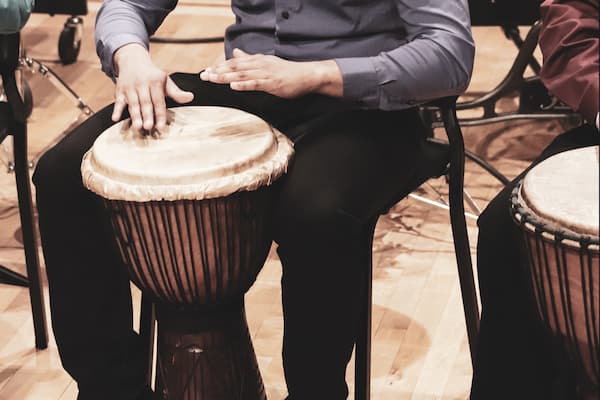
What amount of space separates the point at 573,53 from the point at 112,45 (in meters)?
0.83

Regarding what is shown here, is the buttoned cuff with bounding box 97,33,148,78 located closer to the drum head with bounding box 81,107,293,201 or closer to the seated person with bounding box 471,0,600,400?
the drum head with bounding box 81,107,293,201

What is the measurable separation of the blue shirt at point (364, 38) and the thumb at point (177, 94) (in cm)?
15

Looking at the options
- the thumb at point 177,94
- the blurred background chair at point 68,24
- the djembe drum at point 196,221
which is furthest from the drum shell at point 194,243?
the blurred background chair at point 68,24

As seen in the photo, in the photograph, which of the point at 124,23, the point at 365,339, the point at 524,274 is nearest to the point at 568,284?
the point at 524,274

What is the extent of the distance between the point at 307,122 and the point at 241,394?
0.50 metres

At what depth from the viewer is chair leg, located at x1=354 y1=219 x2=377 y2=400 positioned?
6.49ft

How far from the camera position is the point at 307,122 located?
2.01m

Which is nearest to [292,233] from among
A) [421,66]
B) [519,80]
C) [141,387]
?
[421,66]

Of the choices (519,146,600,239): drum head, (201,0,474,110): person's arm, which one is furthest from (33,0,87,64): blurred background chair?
(519,146,600,239): drum head

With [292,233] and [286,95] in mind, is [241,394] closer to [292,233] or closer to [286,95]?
[292,233]

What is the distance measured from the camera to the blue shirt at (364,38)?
1921 mm

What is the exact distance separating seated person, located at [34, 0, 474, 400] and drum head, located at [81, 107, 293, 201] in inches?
1.8

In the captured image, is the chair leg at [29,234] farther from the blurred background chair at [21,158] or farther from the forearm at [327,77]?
the forearm at [327,77]

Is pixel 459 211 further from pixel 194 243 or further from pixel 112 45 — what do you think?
pixel 112 45
